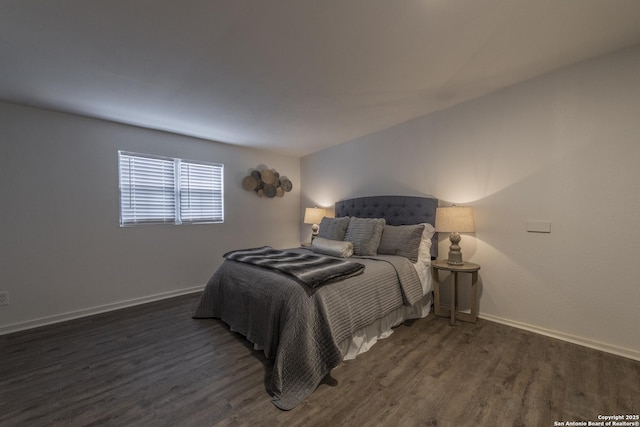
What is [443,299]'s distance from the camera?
3131 millimetres

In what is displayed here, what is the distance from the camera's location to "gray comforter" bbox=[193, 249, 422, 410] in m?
1.75

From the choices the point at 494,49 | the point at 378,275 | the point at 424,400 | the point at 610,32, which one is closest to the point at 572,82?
the point at 610,32

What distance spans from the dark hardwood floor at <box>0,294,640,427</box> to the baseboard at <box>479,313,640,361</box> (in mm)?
77

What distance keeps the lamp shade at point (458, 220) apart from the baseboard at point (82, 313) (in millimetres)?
3515

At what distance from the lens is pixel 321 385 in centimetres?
178

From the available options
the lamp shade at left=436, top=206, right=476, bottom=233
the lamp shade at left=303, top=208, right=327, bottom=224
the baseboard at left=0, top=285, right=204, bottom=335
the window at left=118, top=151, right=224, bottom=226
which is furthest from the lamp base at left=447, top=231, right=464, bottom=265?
the baseboard at left=0, top=285, right=204, bottom=335

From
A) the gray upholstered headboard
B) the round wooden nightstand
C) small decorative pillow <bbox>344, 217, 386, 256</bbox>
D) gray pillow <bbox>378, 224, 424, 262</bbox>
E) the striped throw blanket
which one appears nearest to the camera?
the striped throw blanket

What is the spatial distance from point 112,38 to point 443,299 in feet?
12.6

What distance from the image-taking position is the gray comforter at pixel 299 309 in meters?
1.75

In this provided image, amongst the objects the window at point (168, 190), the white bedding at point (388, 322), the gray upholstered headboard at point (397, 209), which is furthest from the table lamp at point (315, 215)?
the white bedding at point (388, 322)

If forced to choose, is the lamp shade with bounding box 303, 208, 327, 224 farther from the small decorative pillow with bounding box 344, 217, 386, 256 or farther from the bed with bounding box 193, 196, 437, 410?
the small decorative pillow with bounding box 344, 217, 386, 256

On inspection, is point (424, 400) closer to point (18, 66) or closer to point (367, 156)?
point (367, 156)

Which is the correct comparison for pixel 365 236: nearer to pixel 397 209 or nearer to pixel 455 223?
pixel 397 209

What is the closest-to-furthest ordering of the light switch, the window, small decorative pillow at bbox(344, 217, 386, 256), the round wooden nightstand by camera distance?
the light switch < the round wooden nightstand < small decorative pillow at bbox(344, 217, 386, 256) < the window
